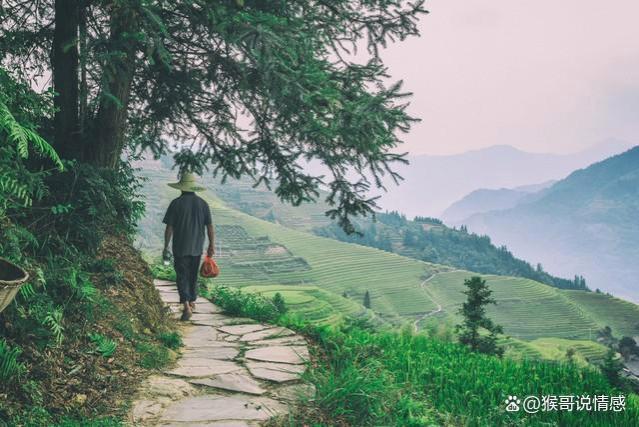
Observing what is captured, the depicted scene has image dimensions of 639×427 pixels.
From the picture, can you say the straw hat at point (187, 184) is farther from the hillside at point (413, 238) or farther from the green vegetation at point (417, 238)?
the green vegetation at point (417, 238)

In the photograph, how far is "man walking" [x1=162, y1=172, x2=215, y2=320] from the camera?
6824 millimetres

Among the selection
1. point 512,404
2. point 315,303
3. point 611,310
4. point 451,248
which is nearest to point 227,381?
point 512,404

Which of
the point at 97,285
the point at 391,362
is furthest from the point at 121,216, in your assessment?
the point at 391,362

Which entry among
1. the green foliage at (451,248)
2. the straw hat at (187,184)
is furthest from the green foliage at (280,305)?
the green foliage at (451,248)

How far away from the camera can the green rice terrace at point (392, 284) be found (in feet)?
334

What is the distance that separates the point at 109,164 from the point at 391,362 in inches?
152

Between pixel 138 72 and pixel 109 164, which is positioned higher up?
pixel 138 72

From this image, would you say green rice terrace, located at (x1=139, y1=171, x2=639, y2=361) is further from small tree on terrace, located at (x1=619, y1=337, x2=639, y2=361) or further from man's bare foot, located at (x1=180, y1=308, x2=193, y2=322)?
man's bare foot, located at (x1=180, y1=308, x2=193, y2=322)

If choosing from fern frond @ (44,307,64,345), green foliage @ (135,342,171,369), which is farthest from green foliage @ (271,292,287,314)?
fern frond @ (44,307,64,345)

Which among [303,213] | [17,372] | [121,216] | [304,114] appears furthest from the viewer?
[303,213]

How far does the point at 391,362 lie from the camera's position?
5.56 m

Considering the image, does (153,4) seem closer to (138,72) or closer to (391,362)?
(138,72)

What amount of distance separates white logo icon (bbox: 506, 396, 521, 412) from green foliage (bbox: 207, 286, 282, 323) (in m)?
3.27

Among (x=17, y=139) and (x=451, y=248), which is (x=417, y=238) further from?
(x=17, y=139)
